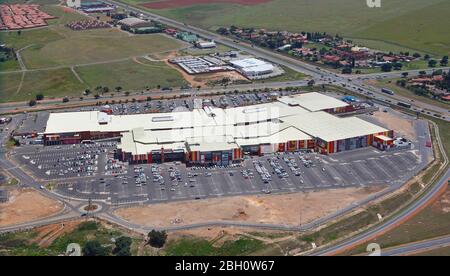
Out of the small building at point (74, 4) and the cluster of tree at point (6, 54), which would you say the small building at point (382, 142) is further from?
the small building at point (74, 4)

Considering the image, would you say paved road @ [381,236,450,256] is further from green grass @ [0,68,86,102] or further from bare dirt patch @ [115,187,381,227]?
green grass @ [0,68,86,102]

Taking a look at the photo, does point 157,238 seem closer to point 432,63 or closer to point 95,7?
point 432,63

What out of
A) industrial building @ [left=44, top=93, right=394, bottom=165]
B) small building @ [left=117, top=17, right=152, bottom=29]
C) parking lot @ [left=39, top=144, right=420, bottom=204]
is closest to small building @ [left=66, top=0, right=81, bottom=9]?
small building @ [left=117, top=17, right=152, bottom=29]

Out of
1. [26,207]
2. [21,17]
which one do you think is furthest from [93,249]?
[21,17]
